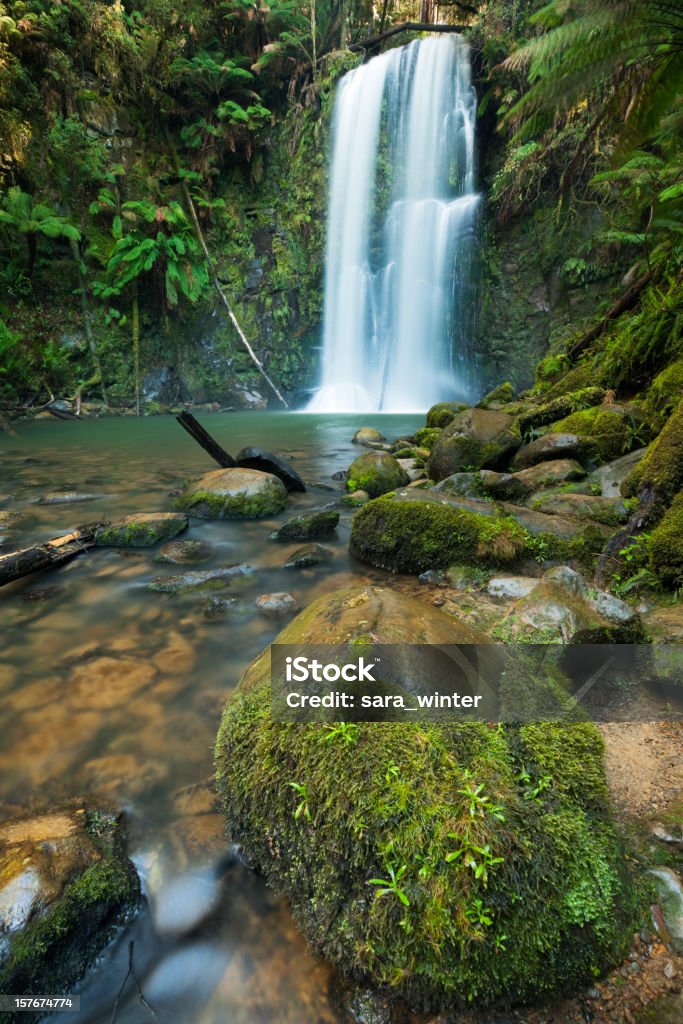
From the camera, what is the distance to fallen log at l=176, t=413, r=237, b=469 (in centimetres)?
589

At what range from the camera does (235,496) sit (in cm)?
573

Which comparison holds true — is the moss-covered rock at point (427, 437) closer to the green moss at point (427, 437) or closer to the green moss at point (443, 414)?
the green moss at point (427, 437)

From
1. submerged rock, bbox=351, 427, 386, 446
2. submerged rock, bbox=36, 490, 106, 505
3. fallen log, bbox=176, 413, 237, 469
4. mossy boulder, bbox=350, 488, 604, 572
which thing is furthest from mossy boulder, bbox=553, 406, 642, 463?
submerged rock, bbox=36, 490, 106, 505

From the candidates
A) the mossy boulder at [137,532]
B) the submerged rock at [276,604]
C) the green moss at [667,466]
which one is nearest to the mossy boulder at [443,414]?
the mossy boulder at [137,532]

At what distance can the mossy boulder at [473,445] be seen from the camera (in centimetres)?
557

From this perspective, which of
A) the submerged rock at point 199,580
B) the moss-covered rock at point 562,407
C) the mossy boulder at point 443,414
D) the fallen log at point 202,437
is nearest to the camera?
the submerged rock at point 199,580

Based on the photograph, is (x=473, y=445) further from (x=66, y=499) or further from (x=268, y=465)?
(x=66, y=499)

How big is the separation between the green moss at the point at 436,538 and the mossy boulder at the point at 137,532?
201 cm

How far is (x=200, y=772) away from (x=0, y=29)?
66.9 ft

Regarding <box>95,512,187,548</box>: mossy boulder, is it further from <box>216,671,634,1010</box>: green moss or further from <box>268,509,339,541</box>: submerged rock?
<box>216,671,634,1010</box>: green moss

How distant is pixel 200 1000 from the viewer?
1.35m

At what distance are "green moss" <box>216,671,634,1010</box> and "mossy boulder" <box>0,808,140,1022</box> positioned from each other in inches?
19.1

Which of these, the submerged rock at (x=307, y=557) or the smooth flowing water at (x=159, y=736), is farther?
the submerged rock at (x=307, y=557)

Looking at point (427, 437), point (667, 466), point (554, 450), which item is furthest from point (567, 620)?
point (427, 437)
